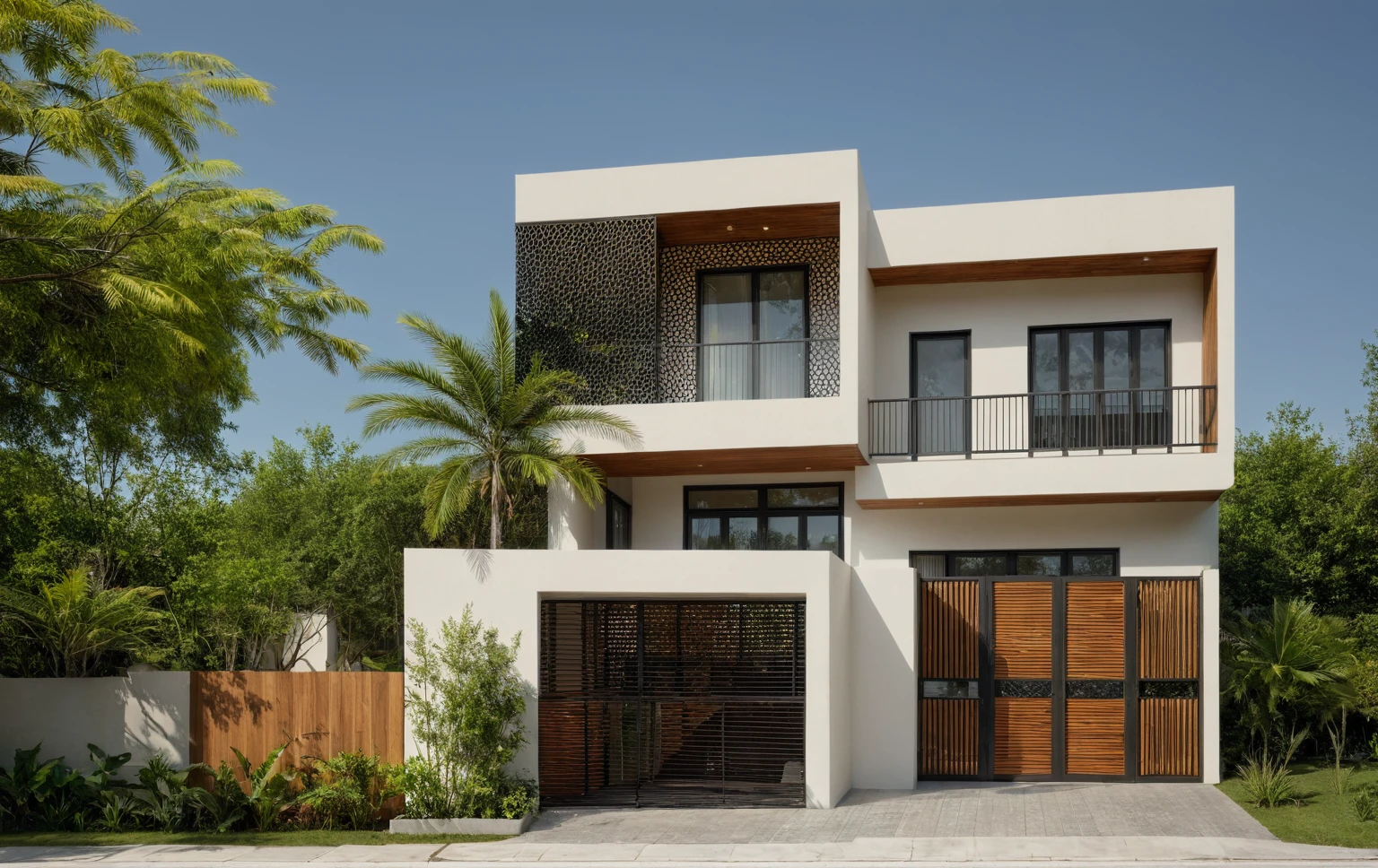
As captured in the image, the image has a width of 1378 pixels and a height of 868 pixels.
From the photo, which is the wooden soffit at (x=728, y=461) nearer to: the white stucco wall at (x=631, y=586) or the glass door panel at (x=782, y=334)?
the glass door panel at (x=782, y=334)

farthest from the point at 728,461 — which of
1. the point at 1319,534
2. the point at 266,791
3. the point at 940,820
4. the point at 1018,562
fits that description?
the point at 1319,534

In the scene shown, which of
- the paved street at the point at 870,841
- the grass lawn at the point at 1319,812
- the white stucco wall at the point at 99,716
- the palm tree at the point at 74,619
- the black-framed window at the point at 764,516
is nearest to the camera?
the paved street at the point at 870,841

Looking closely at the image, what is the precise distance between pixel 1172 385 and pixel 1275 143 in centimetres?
696

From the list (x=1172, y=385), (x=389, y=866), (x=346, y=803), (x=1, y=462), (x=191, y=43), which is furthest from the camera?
(x=1, y=462)

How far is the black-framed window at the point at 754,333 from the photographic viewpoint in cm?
1678

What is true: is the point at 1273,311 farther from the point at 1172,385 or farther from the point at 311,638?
the point at 311,638

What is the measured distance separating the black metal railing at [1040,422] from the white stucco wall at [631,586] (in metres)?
4.43

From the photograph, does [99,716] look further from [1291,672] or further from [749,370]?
[1291,672]

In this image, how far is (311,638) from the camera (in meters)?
28.3

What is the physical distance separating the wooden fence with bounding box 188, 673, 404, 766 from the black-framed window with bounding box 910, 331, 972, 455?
8390mm

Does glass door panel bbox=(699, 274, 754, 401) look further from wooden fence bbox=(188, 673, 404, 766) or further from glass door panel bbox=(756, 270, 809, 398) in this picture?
wooden fence bbox=(188, 673, 404, 766)

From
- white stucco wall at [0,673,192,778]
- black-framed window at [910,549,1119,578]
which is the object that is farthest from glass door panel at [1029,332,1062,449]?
white stucco wall at [0,673,192,778]

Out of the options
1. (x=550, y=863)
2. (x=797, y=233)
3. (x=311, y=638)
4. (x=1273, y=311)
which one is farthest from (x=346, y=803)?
(x=1273, y=311)

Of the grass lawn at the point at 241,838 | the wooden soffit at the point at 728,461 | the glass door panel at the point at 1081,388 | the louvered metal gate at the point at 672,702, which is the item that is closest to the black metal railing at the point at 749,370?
the wooden soffit at the point at 728,461
